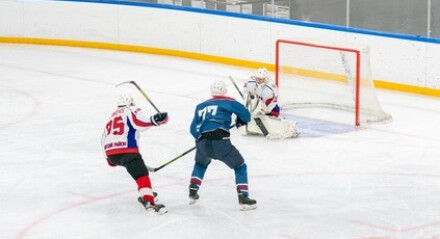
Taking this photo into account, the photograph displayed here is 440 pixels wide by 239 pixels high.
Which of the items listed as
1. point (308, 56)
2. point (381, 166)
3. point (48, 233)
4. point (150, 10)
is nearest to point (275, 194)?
point (381, 166)

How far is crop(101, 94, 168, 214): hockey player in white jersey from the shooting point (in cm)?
837

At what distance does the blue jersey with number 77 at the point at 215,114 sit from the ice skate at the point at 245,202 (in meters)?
0.56

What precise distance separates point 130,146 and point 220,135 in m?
0.73

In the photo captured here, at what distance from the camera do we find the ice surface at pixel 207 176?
320 inches

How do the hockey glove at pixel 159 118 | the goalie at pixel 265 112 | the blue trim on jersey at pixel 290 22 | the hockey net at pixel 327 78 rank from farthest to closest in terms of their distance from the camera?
1. the blue trim on jersey at pixel 290 22
2. the hockey net at pixel 327 78
3. the goalie at pixel 265 112
4. the hockey glove at pixel 159 118

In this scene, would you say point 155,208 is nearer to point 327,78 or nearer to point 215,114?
point 215,114

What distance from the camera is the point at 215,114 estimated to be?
8398 mm

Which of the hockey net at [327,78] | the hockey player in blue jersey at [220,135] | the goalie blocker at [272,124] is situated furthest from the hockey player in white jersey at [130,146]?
the hockey net at [327,78]

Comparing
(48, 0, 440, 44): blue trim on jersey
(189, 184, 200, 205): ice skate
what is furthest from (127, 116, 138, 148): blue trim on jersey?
(48, 0, 440, 44): blue trim on jersey

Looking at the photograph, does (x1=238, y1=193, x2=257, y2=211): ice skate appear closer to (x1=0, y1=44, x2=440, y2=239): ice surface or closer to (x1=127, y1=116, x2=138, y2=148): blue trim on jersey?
(x1=0, y1=44, x2=440, y2=239): ice surface

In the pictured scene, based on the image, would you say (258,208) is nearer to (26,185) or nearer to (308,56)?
(26,185)

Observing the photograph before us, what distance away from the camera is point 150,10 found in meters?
16.8

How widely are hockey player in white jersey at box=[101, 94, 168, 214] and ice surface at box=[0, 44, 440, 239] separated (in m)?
0.18

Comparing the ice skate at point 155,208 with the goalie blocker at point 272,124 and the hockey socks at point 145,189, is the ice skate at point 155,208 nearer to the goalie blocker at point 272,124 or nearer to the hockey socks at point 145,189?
the hockey socks at point 145,189
